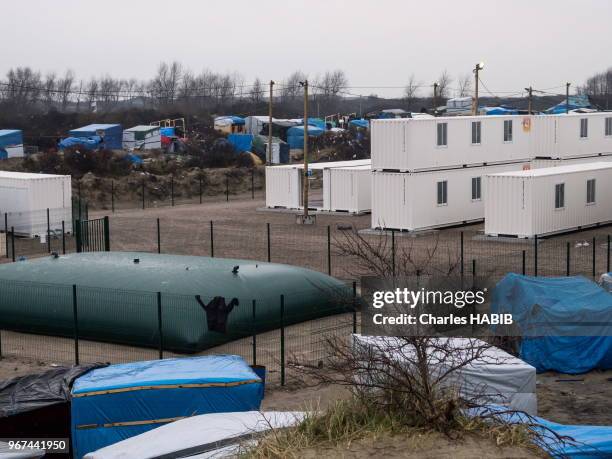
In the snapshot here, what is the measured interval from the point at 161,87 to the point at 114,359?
440 ft

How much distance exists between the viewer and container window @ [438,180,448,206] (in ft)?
128

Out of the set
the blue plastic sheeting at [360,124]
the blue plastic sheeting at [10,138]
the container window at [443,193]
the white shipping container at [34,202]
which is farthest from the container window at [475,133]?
the blue plastic sheeting at [360,124]

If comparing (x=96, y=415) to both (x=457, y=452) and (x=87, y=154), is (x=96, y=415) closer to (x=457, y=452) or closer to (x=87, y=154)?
(x=457, y=452)

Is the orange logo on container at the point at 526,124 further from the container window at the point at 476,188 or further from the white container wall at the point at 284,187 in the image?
the white container wall at the point at 284,187

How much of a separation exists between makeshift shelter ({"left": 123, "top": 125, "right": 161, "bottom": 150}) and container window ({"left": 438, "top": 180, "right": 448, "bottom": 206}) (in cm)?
4170

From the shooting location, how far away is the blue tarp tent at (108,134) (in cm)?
7500

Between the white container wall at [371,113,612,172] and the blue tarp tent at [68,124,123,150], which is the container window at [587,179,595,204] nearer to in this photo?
the white container wall at [371,113,612,172]

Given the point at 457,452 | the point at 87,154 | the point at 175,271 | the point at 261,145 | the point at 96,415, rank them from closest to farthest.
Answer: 1. the point at 457,452
2. the point at 96,415
3. the point at 175,271
4. the point at 87,154
5. the point at 261,145

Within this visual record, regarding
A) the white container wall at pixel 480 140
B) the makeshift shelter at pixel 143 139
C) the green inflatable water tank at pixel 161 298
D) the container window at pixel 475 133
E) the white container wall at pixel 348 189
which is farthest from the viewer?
the makeshift shelter at pixel 143 139

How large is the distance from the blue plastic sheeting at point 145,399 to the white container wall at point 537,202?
2172 cm

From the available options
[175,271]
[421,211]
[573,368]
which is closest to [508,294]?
[573,368]

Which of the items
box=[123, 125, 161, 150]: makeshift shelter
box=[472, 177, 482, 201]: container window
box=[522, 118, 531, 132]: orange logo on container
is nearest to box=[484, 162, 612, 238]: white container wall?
box=[472, 177, 482, 201]: container window

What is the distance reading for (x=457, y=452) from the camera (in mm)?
8641

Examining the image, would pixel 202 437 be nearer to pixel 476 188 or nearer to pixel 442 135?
pixel 442 135
